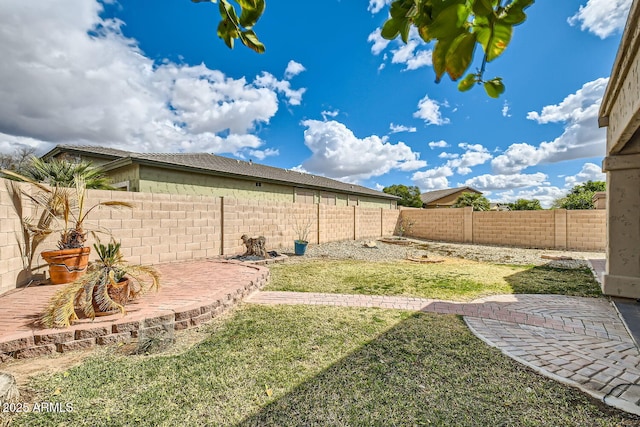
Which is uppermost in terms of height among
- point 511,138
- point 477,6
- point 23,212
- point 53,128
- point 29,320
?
point 53,128

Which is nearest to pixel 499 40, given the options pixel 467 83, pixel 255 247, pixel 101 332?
pixel 467 83

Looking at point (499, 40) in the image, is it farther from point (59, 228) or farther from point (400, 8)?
point (59, 228)

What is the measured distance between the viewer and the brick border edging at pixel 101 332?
114 inches

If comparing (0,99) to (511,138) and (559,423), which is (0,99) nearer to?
(559,423)

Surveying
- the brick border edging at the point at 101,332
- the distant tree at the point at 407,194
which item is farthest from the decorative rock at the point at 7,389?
the distant tree at the point at 407,194

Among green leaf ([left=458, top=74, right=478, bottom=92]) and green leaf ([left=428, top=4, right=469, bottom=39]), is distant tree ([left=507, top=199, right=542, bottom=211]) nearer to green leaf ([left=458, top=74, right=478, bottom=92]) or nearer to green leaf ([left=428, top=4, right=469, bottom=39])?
green leaf ([left=458, top=74, right=478, bottom=92])

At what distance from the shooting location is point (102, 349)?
3104mm

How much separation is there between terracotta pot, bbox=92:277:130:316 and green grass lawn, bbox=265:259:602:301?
2547mm

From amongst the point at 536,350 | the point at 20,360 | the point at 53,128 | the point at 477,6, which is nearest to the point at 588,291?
the point at 536,350

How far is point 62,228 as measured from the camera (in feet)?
17.6

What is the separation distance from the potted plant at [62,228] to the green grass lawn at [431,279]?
3528mm

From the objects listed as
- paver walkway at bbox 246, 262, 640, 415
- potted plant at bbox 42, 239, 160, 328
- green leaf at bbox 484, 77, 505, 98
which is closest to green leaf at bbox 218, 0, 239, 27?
green leaf at bbox 484, 77, 505, 98

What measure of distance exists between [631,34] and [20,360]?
7.48 metres

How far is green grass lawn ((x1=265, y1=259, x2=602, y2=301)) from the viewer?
18.5ft
